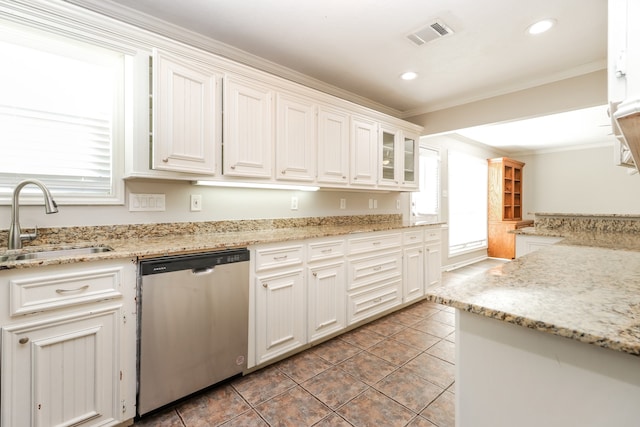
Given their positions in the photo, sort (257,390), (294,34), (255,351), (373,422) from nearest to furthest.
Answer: (373,422) < (257,390) < (255,351) < (294,34)

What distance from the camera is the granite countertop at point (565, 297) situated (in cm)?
65

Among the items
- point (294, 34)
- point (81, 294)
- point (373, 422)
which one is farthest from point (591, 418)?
point (294, 34)

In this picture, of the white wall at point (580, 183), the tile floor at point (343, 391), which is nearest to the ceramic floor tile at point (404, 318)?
the tile floor at point (343, 391)

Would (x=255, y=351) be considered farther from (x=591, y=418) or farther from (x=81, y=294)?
(x=591, y=418)

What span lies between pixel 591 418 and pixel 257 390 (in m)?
1.69

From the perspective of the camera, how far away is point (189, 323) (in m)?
1.70

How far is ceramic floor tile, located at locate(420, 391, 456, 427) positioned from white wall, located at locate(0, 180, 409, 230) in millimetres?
1834

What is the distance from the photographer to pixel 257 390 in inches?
73.4

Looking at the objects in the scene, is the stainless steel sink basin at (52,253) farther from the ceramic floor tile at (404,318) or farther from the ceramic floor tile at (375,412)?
the ceramic floor tile at (404,318)

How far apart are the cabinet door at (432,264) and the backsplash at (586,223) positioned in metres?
1.08

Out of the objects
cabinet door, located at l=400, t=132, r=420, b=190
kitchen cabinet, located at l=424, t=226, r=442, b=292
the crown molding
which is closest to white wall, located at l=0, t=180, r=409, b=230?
cabinet door, located at l=400, t=132, r=420, b=190

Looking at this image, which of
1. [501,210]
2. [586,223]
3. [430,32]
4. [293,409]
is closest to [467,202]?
[501,210]

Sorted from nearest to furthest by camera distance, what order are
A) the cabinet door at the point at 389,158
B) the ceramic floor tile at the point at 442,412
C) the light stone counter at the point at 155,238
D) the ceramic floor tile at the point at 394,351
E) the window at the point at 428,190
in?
the light stone counter at the point at 155,238, the ceramic floor tile at the point at 442,412, the ceramic floor tile at the point at 394,351, the cabinet door at the point at 389,158, the window at the point at 428,190

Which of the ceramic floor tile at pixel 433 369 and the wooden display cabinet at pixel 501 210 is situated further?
the wooden display cabinet at pixel 501 210
